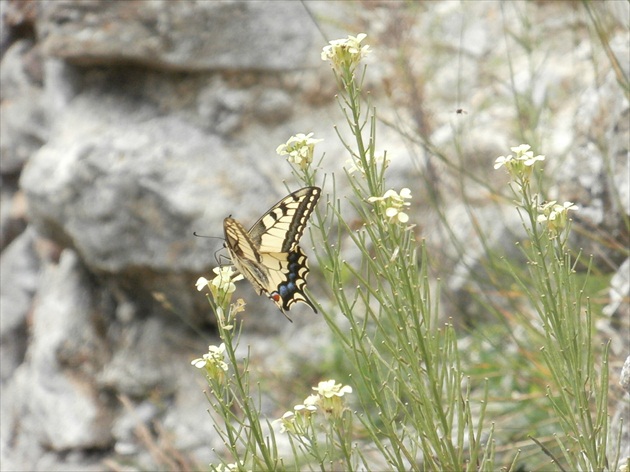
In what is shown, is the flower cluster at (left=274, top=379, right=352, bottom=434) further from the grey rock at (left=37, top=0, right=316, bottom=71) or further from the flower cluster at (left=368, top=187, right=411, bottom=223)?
the grey rock at (left=37, top=0, right=316, bottom=71)

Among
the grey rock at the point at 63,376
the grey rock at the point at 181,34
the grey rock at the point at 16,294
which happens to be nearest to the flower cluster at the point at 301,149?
the grey rock at the point at 181,34

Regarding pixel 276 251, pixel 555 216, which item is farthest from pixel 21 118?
pixel 555 216

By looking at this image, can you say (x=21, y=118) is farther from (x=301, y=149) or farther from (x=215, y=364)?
(x=215, y=364)

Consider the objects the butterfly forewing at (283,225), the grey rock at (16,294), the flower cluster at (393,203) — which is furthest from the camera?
the grey rock at (16,294)

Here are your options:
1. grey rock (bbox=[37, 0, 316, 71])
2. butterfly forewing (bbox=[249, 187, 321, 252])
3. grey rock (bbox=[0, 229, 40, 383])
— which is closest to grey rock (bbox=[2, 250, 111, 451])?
grey rock (bbox=[0, 229, 40, 383])

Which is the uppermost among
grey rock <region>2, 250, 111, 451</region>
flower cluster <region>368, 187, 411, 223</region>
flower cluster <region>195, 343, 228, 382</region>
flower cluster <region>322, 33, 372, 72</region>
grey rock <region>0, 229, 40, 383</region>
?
grey rock <region>0, 229, 40, 383</region>

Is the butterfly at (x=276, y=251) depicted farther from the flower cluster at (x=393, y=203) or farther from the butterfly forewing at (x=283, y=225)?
the flower cluster at (x=393, y=203)
